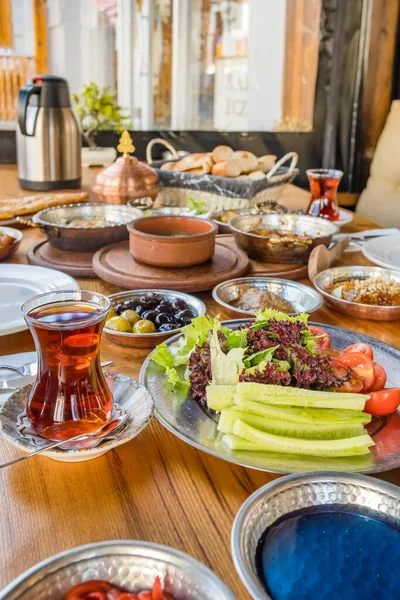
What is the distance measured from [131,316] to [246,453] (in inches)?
21.2

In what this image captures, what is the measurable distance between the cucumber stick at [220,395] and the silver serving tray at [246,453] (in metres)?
0.03

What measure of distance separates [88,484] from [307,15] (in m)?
4.19

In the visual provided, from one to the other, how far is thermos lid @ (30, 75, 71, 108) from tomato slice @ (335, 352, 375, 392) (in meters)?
2.32

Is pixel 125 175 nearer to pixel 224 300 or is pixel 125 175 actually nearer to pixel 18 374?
pixel 224 300

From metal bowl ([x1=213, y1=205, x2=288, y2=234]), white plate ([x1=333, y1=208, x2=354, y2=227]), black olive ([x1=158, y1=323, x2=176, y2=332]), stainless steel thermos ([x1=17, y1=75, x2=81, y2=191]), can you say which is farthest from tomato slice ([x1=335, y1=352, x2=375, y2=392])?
stainless steel thermos ([x1=17, y1=75, x2=81, y2=191])

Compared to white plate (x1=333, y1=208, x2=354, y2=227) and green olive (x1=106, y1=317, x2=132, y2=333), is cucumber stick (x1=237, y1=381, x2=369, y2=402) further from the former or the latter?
white plate (x1=333, y1=208, x2=354, y2=227)

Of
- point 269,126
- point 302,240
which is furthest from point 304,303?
point 269,126

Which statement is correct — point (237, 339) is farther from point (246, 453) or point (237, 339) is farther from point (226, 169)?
point (226, 169)

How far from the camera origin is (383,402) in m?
0.94

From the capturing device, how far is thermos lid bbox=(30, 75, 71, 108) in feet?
9.32

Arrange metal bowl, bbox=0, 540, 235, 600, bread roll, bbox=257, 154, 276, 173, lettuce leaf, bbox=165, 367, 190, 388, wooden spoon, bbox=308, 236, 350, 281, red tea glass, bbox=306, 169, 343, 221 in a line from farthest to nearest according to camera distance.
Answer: bread roll, bbox=257, 154, 276, 173
red tea glass, bbox=306, 169, 343, 221
wooden spoon, bbox=308, 236, 350, 281
lettuce leaf, bbox=165, 367, 190, 388
metal bowl, bbox=0, 540, 235, 600

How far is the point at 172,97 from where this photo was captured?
15.1 feet

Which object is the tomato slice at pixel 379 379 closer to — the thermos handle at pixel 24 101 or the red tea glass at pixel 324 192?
the red tea glass at pixel 324 192

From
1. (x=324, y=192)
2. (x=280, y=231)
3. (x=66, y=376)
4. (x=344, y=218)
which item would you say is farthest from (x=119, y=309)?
(x=344, y=218)
